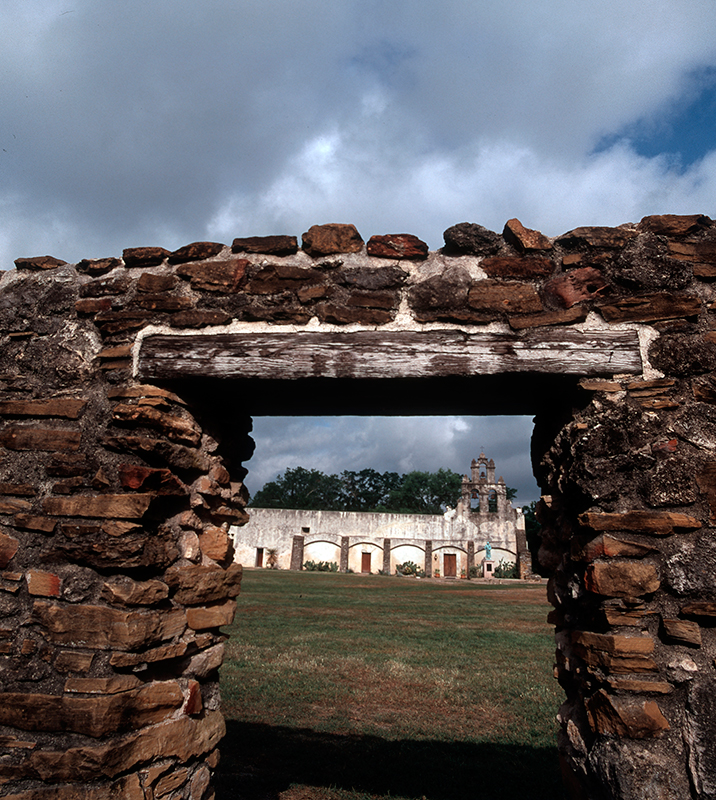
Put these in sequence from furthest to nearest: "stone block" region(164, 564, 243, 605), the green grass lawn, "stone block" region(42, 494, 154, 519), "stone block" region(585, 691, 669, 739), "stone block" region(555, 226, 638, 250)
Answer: the green grass lawn → "stone block" region(555, 226, 638, 250) → "stone block" region(164, 564, 243, 605) → "stone block" region(42, 494, 154, 519) → "stone block" region(585, 691, 669, 739)

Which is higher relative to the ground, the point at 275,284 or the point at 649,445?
the point at 275,284

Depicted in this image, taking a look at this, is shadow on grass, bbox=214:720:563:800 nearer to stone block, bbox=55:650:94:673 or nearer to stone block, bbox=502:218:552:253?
stone block, bbox=55:650:94:673

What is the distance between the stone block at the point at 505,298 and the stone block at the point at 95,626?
197cm

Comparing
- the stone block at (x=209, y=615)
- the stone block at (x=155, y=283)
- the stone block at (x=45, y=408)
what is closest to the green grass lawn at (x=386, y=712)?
the stone block at (x=209, y=615)

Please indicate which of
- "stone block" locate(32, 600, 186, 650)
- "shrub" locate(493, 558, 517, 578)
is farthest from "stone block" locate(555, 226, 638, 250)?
"shrub" locate(493, 558, 517, 578)

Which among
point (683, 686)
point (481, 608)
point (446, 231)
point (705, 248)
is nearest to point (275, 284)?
point (446, 231)

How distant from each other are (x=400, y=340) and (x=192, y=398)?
107cm

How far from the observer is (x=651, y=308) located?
245cm

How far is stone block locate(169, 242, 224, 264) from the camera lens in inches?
111

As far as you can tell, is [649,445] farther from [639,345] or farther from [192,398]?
[192,398]

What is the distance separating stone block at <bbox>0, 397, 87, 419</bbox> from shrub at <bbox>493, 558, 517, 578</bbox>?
28.7 meters

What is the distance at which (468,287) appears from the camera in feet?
8.57

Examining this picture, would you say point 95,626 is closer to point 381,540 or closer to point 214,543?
point 214,543

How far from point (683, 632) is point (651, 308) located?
1.33 m
